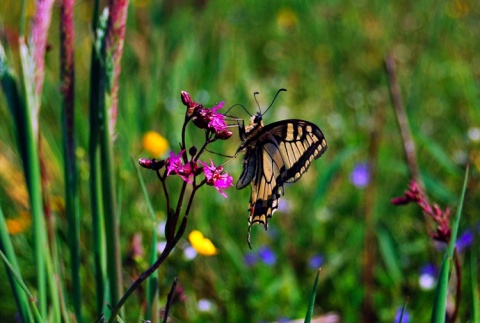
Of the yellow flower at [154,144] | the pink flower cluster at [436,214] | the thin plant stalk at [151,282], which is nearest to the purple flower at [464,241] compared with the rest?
the pink flower cluster at [436,214]

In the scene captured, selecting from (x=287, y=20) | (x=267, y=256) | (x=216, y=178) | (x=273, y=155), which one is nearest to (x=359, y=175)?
(x=267, y=256)

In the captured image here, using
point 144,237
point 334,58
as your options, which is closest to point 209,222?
point 144,237

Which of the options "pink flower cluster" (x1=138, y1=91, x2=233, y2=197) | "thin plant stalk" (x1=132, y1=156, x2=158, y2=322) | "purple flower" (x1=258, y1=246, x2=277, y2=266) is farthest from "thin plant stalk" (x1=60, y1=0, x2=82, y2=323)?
"purple flower" (x1=258, y1=246, x2=277, y2=266)

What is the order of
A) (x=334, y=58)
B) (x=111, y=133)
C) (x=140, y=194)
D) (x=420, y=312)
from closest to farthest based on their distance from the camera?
(x=111, y=133)
(x=420, y=312)
(x=140, y=194)
(x=334, y=58)

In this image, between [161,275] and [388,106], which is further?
[388,106]

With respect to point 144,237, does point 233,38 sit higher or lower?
higher

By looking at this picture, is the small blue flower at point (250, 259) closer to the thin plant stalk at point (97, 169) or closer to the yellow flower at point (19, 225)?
the yellow flower at point (19, 225)

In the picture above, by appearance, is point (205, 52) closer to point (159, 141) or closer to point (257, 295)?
point (159, 141)
